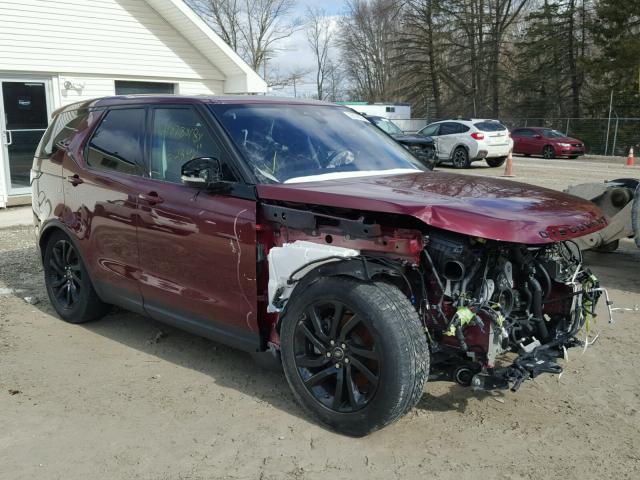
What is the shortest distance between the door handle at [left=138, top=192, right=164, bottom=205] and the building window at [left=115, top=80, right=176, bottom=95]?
1020 centimetres

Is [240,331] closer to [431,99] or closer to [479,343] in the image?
[479,343]

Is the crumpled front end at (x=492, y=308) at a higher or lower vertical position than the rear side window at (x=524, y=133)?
lower

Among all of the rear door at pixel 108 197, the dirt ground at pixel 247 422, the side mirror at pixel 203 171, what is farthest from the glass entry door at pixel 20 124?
the side mirror at pixel 203 171

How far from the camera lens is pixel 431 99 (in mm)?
49344

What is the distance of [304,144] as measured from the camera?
4.13 m

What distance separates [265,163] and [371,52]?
59994mm

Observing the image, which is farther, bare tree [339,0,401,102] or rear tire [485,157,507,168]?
bare tree [339,0,401,102]

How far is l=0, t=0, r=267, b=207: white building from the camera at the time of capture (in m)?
12.0

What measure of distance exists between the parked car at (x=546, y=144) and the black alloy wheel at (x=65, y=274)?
24423 millimetres

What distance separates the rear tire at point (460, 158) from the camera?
2086 cm

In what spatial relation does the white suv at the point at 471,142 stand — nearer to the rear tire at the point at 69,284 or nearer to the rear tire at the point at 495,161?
the rear tire at the point at 495,161

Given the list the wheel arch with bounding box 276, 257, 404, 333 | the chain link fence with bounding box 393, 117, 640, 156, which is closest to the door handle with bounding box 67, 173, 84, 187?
the wheel arch with bounding box 276, 257, 404, 333

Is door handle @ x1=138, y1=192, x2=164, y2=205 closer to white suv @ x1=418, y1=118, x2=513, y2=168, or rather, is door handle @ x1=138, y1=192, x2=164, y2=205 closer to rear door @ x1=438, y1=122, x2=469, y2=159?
white suv @ x1=418, y1=118, x2=513, y2=168

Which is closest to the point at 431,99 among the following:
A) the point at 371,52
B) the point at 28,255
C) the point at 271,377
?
the point at 371,52
